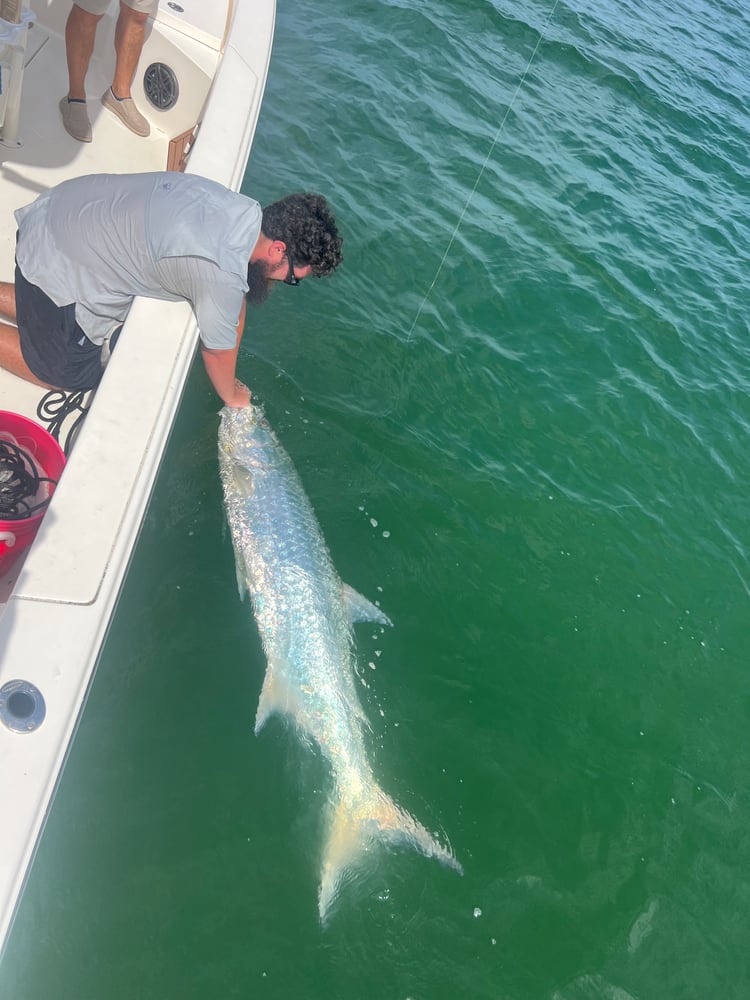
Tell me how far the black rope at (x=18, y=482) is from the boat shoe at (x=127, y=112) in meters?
3.30

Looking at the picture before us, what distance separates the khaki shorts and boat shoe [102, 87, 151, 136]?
684mm

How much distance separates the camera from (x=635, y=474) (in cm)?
659

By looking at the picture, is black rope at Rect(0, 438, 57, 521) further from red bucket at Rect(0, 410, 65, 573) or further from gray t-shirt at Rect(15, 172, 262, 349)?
gray t-shirt at Rect(15, 172, 262, 349)

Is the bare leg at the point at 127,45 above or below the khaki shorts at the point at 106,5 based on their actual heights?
below

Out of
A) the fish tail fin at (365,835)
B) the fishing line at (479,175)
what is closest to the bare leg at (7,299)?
the fish tail fin at (365,835)

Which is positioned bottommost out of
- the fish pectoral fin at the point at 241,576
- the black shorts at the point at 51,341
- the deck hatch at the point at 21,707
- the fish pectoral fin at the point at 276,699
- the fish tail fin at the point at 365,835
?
the fish tail fin at the point at 365,835

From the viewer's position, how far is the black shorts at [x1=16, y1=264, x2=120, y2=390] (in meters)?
3.74

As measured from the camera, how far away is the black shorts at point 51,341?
3738mm

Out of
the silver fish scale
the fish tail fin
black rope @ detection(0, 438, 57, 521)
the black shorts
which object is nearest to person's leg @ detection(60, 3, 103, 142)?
the black shorts

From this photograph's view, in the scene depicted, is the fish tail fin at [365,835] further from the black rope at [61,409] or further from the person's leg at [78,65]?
the person's leg at [78,65]

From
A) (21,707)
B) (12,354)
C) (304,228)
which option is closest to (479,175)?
(304,228)

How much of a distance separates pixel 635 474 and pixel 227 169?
13.5 feet

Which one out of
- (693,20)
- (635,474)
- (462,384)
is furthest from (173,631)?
(693,20)

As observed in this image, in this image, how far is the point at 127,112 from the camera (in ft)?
18.6
